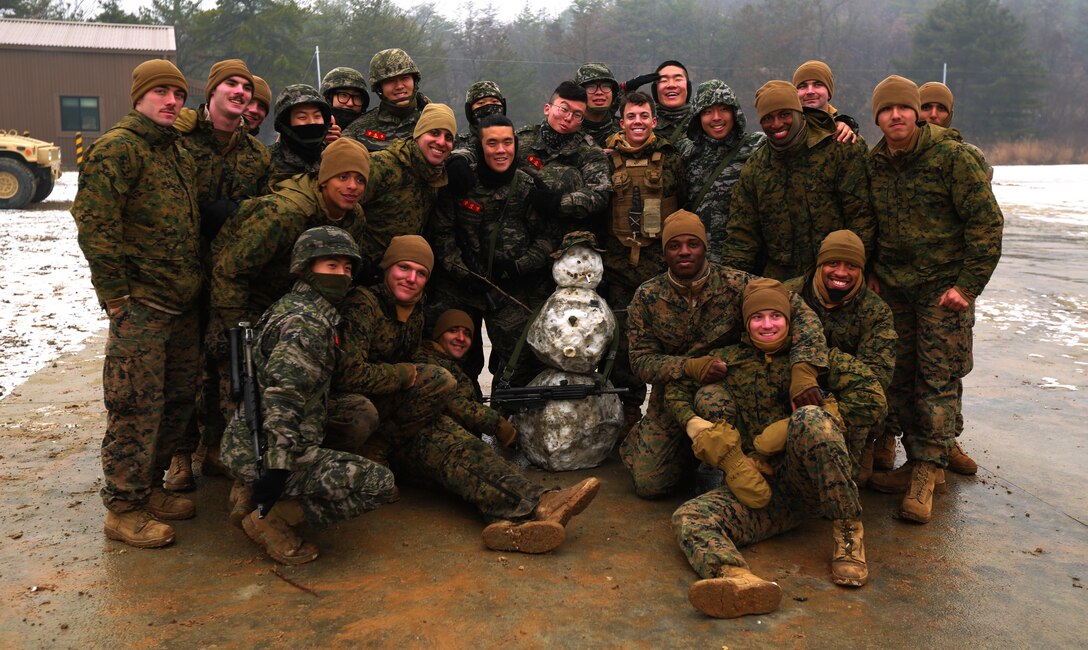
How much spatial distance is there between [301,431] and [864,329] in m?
2.94

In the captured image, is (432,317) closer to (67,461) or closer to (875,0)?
(67,461)

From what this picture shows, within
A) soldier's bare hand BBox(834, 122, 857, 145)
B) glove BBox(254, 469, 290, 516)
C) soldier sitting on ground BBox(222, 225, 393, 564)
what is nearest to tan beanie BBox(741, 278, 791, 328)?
soldier's bare hand BBox(834, 122, 857, 145)

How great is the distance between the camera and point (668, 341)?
209 inches

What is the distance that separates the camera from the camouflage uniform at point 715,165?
5.93 m

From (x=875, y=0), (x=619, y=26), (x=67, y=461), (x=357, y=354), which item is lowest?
(x=67, y=461)

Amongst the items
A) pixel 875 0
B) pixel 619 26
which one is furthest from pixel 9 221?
pixel 875 0

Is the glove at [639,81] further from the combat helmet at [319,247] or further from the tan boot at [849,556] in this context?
the tan boot at [849,556]

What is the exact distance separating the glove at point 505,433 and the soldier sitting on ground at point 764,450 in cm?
111

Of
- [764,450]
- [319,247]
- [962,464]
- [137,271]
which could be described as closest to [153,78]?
[137,271]

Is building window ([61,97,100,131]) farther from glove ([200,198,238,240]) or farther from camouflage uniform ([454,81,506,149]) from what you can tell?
glove ([200,198,238,240])

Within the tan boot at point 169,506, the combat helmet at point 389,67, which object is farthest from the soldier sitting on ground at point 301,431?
the combat helmet at point 389,67

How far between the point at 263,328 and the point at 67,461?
7.30 ft

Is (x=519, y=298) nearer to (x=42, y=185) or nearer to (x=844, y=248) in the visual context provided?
(x=844, y=248)

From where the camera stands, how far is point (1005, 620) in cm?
388
